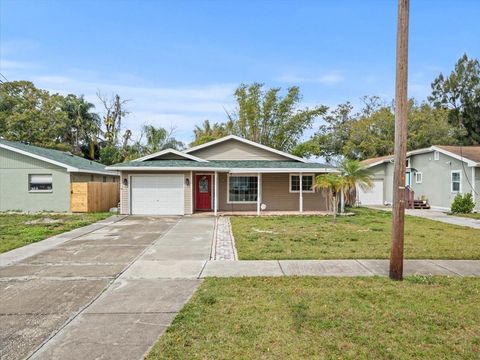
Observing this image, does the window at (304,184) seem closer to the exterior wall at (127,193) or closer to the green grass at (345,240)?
→ the green grass at (345,240)

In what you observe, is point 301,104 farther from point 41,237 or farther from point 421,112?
point 41,237

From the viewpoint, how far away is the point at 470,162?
1816cm

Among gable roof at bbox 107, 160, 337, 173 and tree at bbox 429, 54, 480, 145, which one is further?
tree at bbox 429, 54, 480, 145

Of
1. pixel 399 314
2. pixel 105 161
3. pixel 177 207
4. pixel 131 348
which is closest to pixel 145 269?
pixel 131 348

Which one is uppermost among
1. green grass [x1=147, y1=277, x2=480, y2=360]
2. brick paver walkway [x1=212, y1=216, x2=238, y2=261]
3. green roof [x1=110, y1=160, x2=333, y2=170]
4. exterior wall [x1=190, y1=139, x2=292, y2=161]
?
exterior wall [x1=190, y1=139, x2=292, y2=161]

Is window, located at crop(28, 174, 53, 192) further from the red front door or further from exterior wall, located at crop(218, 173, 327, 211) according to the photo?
exterior wall, located at crop(218, 173, 327, 211)

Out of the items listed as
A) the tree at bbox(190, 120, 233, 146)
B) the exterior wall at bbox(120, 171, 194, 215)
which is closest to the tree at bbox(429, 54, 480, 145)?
the tree at bbox(190, 120, 233, 146)

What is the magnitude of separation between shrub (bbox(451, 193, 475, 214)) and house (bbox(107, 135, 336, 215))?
692 cm

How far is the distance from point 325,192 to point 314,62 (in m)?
9.38

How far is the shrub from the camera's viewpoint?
1789cm

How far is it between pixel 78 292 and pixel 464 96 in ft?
163

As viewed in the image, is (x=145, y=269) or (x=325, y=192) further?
(x=325, y=192)

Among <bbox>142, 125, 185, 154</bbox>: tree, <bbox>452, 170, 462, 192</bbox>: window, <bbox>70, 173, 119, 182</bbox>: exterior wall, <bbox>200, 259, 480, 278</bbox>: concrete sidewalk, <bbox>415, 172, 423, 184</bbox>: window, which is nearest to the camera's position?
<bbox>200, 259, 480, 278</bbox>: concrete sidewalk

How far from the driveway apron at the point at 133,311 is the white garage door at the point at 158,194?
902 centimetres
